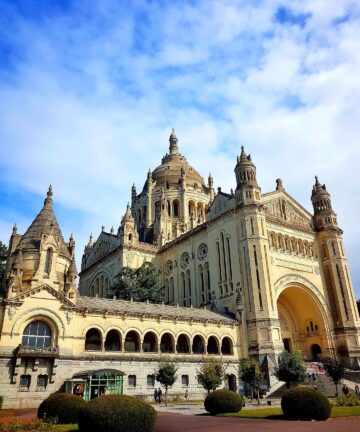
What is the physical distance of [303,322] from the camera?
181 feet

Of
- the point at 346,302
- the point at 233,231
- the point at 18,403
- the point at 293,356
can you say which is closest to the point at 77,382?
the point at 18,403

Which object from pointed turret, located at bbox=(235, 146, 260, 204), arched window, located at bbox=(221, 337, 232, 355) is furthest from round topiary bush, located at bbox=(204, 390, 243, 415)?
pointed turret, located at bbox=(235, 146, 260, 204)

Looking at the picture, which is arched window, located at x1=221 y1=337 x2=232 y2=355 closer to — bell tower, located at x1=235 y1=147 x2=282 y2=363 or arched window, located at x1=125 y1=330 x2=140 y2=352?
bell tower, located at x1=235 y1=147 x2=282 y2=363

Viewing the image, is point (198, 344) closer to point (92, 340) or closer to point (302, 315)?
point (92, 340)

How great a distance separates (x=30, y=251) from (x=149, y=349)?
52.9ft

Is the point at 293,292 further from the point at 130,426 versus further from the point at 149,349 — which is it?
the point at 130,426

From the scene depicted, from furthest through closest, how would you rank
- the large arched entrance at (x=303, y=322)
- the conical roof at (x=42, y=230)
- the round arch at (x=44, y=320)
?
the large arched entrance at (x=303, y=322) < the conical roof at (x=42, y=230) < the round arch at (x=44, y=320)

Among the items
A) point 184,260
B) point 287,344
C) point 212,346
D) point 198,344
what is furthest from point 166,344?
point 287,344

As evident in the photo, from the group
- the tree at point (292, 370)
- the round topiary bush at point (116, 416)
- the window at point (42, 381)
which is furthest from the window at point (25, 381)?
the tree at point (292, 370)

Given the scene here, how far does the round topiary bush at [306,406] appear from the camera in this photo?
20.6 metres

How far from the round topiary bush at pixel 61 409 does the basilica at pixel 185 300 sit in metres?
11.7

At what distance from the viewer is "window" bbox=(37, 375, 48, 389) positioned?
30877mm

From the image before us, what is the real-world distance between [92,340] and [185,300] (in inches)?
738

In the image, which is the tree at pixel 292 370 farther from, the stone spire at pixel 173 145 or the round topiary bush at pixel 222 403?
the stone spire at pixel 173 145
